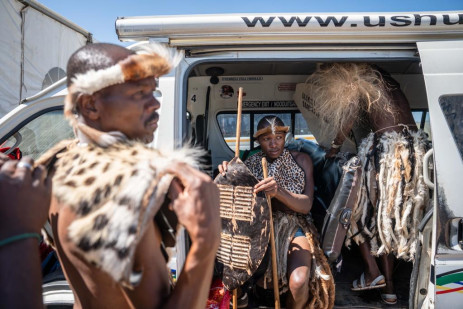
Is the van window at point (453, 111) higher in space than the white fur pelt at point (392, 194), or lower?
higher

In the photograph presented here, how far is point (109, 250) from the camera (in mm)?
878

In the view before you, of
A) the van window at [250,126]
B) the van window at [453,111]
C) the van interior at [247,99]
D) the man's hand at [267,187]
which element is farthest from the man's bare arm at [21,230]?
the van window at [250,126]

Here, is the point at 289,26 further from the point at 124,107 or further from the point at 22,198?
the point at 22,198

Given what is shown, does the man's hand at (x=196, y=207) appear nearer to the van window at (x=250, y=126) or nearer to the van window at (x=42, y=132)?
the van window at (x=42, y=132)

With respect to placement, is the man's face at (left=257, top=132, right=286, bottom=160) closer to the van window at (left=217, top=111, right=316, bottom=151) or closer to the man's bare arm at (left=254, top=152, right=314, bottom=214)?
the man's bare arm at (left=254, top=152, right=314, bottom=214)

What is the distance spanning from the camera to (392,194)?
100 inches

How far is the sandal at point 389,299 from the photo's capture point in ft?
8.92

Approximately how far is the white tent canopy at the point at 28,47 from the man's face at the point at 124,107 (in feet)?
24.2

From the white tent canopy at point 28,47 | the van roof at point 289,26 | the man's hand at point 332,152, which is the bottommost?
the man's hand at point 332,152

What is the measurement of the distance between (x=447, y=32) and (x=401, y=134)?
0.84m

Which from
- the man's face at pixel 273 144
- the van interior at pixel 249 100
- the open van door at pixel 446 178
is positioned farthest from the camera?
the van interior at pixel 249 100

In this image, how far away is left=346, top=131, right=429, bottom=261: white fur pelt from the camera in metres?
A: 2.47

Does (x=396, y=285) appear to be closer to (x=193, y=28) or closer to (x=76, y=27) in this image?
(x=193, y=28)

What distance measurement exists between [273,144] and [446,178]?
1.40 meters
